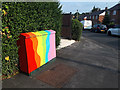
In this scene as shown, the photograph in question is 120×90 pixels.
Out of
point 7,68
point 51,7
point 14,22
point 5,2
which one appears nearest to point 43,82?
point 7,68

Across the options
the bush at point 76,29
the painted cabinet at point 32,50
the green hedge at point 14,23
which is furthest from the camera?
the bush at point 76,29

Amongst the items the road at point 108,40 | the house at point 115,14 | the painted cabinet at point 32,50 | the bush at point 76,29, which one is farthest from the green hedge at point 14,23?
the house at point 115,14

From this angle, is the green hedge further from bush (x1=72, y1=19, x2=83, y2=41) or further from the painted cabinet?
bush (x1=72, y1=19, x2=83, y2=41)

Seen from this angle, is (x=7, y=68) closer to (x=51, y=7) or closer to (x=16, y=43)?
(x=16, y=43)

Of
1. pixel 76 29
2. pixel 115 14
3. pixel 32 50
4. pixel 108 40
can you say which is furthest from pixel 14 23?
pixel 115 14

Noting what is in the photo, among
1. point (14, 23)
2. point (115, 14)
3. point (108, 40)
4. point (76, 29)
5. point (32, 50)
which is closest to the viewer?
point (14, 23)

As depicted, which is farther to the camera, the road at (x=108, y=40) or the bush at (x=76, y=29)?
the bush at (x=76, y=29)

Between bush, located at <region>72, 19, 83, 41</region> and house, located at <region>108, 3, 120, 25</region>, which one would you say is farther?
house, located at <region>108, 3, 120, 25</region>

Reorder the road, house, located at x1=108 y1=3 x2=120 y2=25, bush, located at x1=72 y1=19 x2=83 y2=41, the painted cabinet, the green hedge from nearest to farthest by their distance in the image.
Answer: the green hedge < the painted cabinet < the road < bush, located at x1=72 y1=19 x2=83 y2=41 < house, located at x1=108 y1=3 x2=120 y2=25

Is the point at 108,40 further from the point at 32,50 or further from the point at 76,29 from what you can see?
the point at 32,50

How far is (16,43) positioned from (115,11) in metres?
33.6

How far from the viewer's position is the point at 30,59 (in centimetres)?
317

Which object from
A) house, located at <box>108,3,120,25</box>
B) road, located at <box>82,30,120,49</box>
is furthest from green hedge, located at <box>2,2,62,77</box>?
house, located at <box>108,3,120,25</box>

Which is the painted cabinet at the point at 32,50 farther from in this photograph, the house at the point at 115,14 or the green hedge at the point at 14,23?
the house at the point at 115,14
